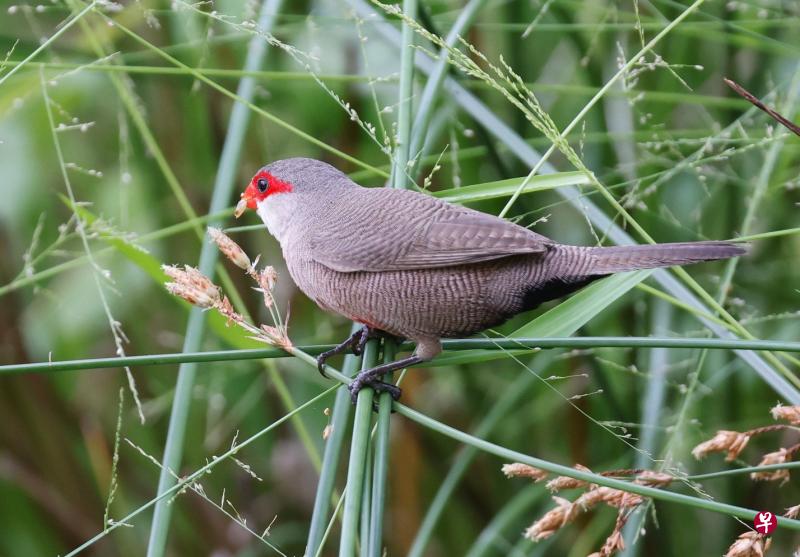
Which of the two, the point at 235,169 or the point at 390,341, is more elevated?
the point at 235,169

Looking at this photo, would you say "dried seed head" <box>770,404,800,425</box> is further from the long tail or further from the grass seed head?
the grass seed head

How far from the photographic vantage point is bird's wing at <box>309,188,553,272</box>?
7.14 ft

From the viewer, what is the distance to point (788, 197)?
3477 millimetres

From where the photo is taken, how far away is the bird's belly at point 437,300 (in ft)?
7.27

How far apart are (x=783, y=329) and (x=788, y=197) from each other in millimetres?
516

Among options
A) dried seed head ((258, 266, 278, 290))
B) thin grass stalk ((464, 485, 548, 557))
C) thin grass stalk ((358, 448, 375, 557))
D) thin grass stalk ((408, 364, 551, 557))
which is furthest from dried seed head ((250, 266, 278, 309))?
thin grass stalk ((464, 485, 548, 557))

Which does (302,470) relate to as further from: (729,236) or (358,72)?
(729,236)

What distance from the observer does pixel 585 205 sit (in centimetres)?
230

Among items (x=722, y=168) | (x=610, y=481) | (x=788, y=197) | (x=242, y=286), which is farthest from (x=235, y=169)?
(x=788, y=197)

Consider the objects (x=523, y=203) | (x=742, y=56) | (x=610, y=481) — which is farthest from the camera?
(x=742, y=56)

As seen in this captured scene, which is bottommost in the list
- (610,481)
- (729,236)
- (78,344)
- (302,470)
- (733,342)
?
(302,470)

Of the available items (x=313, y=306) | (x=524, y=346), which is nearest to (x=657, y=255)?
(x=524, y=346)

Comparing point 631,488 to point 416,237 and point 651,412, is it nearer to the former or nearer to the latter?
point 416,237

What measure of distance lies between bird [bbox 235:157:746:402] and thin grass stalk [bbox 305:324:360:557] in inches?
5.8
